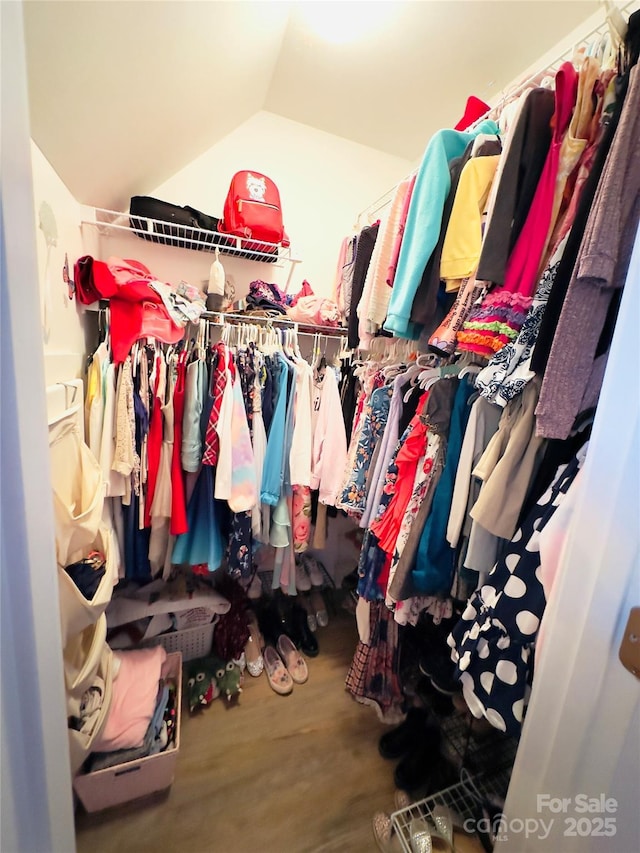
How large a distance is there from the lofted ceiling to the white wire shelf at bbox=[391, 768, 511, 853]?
229 centimetres

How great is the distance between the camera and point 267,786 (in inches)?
45.9

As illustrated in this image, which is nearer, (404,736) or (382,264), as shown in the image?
(382,264)

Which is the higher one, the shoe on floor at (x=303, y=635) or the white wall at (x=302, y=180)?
the white wall at (x=302, y=180)

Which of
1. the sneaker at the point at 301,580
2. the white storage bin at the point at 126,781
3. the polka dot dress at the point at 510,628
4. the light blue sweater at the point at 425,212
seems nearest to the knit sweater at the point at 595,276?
the polka dot dress at the point at 510,628

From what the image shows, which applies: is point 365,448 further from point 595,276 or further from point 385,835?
point 385,835

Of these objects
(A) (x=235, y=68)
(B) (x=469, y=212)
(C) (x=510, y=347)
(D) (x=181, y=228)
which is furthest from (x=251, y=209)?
(C) (x=510, y=347)

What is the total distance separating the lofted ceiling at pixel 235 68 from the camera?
0.81 meters

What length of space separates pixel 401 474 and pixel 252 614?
138 centimetres

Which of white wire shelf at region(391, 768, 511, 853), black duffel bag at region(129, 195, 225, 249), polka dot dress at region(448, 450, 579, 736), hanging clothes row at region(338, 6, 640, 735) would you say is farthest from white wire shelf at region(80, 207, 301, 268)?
white wire shelf at region(391, 768, 511, 853)

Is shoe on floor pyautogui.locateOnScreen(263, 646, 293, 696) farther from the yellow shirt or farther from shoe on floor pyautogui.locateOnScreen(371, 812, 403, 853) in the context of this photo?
the yellow shirt

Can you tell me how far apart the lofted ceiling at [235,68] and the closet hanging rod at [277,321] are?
0.61 metres

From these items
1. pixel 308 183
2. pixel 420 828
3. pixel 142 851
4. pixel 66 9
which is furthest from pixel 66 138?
pixel 420 828

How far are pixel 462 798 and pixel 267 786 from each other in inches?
26.7

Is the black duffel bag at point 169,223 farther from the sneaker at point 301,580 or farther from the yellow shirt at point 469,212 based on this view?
the sneaker at point 301,580
